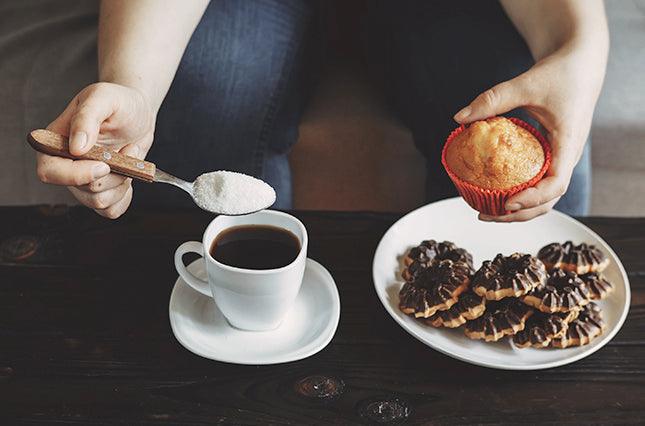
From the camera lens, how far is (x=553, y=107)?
110 cm

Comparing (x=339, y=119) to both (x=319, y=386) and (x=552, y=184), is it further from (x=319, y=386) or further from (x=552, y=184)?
(x=319, y=386)

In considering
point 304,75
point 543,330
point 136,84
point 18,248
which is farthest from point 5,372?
point 304,75

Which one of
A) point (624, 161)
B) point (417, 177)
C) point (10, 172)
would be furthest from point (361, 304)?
point (10, 172)

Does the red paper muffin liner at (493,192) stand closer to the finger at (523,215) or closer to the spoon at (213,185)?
the finger at (523,215)

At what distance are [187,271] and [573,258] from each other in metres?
0.53

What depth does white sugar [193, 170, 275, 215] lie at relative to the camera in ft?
3.17

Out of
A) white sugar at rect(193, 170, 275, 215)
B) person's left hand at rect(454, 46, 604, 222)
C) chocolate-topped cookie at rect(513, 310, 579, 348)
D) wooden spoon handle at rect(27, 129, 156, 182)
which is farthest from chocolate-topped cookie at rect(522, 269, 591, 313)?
wooden spoon handle at rect(27, 129, 156, 182)

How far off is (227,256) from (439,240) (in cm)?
38

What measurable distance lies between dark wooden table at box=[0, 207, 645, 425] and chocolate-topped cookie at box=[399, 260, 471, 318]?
44 mm

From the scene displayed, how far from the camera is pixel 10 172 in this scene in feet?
5.74

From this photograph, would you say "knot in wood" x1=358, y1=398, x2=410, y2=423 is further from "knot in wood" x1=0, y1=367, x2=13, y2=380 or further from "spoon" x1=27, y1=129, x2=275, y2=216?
"knot in wood" x1=0, y1=367, x2=13, y2=380

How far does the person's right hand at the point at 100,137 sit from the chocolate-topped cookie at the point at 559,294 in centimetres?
56

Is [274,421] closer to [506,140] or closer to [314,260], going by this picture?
[314,260]

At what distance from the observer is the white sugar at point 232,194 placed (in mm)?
967
